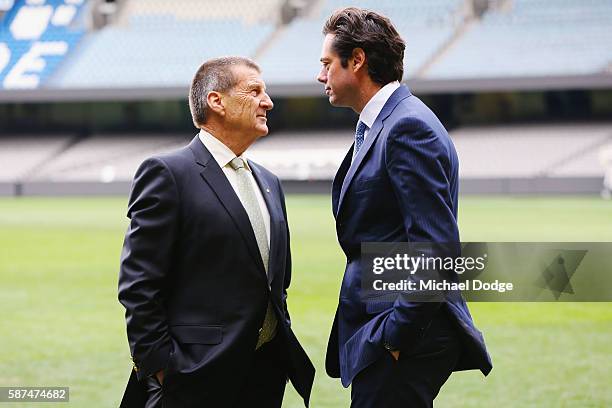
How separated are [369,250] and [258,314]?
46 centimetres

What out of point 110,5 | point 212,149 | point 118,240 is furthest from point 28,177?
point 212,149

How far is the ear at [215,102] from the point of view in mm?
3223

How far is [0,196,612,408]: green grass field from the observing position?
609cm

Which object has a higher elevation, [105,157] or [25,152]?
[105,157]

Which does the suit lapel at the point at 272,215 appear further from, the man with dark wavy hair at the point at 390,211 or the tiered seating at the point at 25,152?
the tiered seating at the point at 25,152

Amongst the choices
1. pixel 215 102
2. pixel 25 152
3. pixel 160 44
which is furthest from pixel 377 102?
pixel 160 44

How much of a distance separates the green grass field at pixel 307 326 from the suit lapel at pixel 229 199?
108 inches

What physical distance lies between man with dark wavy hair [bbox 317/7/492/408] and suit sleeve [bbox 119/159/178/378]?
0.55 m

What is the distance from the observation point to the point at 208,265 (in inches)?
124

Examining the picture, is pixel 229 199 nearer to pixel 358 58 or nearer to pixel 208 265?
pixel 208 265

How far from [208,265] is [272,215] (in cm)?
31

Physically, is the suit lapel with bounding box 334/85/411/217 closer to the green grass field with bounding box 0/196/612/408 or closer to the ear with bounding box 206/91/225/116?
the ear with bounding box 206/91/225/116

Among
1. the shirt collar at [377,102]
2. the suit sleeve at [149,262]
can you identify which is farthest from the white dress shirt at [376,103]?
the suit sleeve at [149,262]

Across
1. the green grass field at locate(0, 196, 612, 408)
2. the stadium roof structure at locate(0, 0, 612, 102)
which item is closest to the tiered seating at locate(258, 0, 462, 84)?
the stadium roof structure at locate(0, 0, 612, 102)
